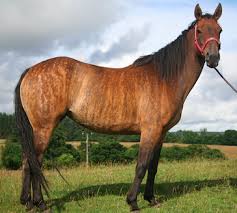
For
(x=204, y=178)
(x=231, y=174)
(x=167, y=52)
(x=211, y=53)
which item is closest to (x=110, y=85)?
(x=167, y=52)

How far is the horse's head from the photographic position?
6105mm

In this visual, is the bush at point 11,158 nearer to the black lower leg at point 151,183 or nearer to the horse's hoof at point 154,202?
the black lower leg at point 151,183

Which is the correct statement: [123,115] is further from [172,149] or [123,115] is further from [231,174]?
[172,149]

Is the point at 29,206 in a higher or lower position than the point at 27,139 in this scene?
lower

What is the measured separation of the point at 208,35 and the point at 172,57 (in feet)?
2.64

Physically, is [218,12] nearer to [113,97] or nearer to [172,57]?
[172,57]

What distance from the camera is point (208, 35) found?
6387 millimetres

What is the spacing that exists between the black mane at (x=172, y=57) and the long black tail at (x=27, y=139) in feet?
8.18

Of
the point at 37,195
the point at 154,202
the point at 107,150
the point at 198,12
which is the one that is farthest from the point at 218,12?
the point at 107,150

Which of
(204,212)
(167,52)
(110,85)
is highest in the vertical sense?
(167,52)

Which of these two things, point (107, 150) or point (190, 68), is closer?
point (190, 68)

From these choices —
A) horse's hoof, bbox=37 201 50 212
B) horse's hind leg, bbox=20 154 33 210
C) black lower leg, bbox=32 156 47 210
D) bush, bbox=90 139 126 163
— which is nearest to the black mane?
black lower leg, bbox=32 156 47 210

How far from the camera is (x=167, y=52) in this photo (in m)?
6.96

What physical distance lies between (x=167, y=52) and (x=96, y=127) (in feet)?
6.30
